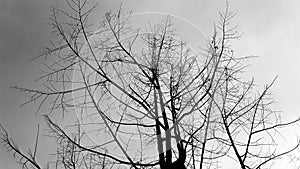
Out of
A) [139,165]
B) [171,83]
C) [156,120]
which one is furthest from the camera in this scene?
[171,83]

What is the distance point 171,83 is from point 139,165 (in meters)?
1.72

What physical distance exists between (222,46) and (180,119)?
1560 millimetres

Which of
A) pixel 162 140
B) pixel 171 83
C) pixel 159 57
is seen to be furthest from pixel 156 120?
pixel 159 57

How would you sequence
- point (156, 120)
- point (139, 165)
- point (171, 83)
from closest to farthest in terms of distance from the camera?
point (139, 165) < point (156, 120) < point (171, 83)

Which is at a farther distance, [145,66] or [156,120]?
[145,66]

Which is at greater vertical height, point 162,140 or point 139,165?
point 162,140

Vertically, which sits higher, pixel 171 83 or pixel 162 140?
pixel 171 83

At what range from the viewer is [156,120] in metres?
6.49

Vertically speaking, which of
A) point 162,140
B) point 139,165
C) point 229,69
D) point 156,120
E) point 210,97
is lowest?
point 139,165

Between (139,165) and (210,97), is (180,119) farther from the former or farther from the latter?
(139,165)

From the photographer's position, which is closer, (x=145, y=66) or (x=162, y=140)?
(x=162, y=140)

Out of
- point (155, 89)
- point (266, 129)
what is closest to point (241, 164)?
point (266, 129)

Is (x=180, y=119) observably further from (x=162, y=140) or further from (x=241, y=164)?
(x=241, y=164)

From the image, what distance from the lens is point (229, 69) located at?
22.6 feet
